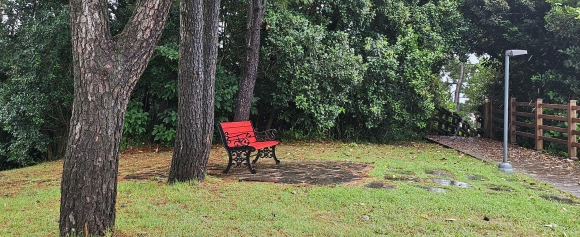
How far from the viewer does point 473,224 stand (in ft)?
12.8

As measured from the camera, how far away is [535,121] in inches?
444

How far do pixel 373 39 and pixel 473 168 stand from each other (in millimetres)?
6734

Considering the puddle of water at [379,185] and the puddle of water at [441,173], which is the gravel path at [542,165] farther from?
the puddle of water at [379,185]

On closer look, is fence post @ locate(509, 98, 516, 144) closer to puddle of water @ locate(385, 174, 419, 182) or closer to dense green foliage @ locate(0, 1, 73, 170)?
puddle of water @ locate(385, 174, 419, 182)

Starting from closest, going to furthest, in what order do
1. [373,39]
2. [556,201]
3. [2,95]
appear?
[556,201]
[2,95]
[373,39]

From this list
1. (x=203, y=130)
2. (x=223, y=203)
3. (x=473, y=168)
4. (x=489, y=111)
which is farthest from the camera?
(x=489, y=111)

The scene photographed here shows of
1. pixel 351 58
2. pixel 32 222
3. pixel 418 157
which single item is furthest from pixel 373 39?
pixel 32 222

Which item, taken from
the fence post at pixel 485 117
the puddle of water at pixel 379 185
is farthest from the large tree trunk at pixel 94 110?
the fence post at pixel 485 117

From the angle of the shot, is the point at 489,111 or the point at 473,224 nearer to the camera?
the point at 473,224

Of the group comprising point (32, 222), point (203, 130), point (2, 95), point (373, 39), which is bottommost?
point (32, 222)

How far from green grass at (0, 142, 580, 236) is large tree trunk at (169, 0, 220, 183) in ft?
0.83

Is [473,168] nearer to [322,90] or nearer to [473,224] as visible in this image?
[473,224]

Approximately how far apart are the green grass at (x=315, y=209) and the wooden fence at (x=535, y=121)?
176 inches

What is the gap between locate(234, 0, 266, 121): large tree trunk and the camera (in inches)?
392
